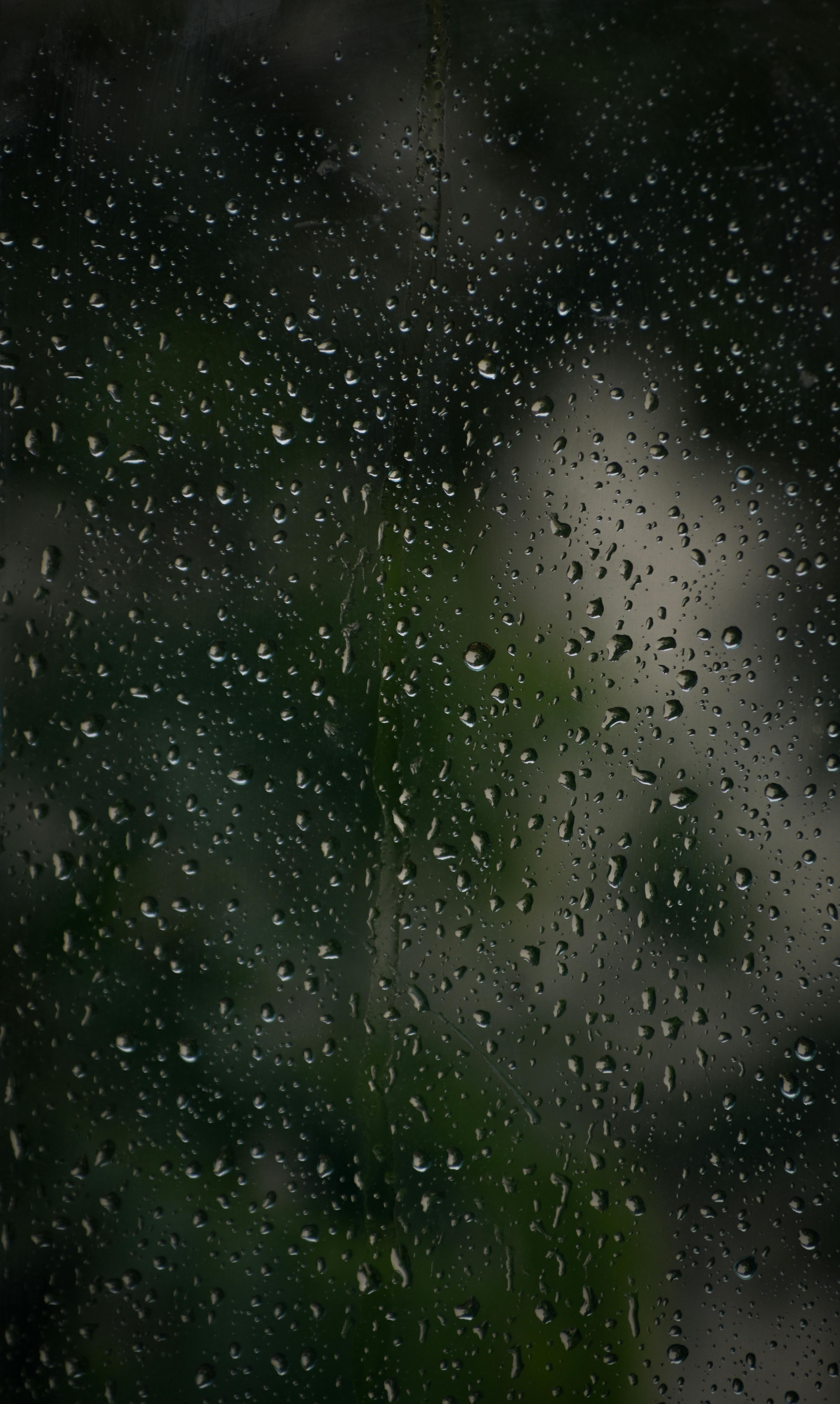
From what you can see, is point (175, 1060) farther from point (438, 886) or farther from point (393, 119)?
point (393, 119)

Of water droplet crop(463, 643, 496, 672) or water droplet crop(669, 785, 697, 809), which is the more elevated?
water droplet crop(669, 785, 697, 809)

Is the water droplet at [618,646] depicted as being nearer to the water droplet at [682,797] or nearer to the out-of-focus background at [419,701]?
the out-of-focus background at [419,701]

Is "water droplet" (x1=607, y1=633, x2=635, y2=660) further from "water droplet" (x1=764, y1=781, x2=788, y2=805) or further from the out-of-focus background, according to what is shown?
"water droplet" (x1=764, y1=781, x2=788, y2=805)

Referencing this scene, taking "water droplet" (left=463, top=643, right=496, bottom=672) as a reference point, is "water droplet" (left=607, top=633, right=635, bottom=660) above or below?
above

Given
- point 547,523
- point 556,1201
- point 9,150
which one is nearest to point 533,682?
point 547,523

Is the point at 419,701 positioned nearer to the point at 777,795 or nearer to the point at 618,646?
the point at 618,646

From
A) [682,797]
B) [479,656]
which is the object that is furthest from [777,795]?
[479,656]

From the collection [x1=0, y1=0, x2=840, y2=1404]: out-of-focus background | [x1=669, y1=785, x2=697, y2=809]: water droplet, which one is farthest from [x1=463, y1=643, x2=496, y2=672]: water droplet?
[x1=669, y1=785, x2=697, y2=809]: water droplet

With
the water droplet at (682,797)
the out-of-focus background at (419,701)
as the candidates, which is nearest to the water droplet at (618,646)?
the out-of-focus background at (419,701)

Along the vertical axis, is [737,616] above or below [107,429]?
above

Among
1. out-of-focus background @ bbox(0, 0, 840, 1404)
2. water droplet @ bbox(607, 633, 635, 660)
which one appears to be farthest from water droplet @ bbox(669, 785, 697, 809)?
water droplet @ bbox(607, 633, 635, 660)
